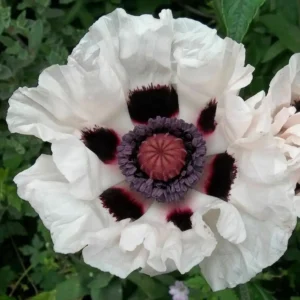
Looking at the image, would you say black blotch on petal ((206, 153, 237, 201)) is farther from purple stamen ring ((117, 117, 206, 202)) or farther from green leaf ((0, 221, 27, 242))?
green leaf ((0, 221, 27, 242))

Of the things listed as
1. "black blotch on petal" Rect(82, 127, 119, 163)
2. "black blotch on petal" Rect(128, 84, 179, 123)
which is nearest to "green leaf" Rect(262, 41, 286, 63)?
"black blotch on petal" Rect(128, 84, 179, 123)

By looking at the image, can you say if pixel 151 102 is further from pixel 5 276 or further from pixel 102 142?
pixel 5 276

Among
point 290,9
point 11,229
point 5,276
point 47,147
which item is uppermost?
point 290,9

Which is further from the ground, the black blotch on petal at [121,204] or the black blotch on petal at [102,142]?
the black blotch on petal at [102,142]

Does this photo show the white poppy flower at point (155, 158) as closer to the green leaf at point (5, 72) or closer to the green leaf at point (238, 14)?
the green leaf at point (238, 14)

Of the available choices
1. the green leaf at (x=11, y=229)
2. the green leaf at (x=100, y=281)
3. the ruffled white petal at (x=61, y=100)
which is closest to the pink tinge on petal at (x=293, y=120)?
the ruffled white petal at (x=61, y=100)

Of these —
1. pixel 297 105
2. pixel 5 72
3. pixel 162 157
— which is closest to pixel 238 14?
pixel 297 105
